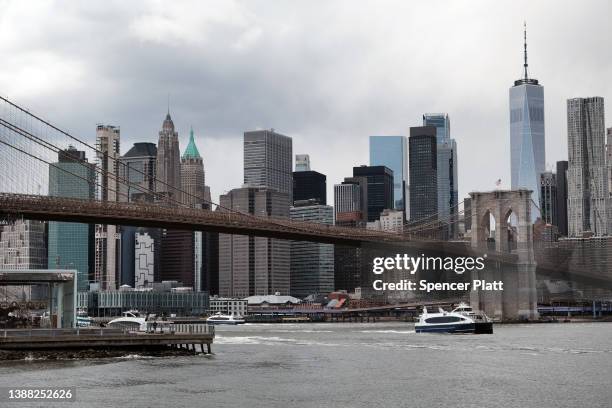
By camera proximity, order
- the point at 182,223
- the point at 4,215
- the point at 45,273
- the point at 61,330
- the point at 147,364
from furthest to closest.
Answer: the point at 182,223 → the point at 4,215 → the point at 45,273 → the point at 61,330 → the point at 147,364

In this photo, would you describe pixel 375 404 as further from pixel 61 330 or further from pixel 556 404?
pixel 61 330

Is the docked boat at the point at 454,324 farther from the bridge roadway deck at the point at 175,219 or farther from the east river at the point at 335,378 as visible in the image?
the east river at the point at 335,378

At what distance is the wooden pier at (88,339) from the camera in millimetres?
51000

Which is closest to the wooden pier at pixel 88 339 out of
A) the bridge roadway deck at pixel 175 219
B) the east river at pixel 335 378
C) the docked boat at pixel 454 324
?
the east river at pixel 335 378

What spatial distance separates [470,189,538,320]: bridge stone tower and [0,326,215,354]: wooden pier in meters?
75.5

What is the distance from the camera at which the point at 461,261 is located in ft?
425

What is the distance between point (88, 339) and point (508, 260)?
82.5m

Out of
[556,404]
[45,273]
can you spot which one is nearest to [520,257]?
[45,273]

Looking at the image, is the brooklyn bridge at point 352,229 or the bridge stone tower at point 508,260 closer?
the brooklyn bridge at point 352,229

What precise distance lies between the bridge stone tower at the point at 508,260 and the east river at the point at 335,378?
64.4 metres

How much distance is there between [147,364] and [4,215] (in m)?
23.0

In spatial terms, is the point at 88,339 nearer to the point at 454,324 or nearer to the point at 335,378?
the point at 335,378

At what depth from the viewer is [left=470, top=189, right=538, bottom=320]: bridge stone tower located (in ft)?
418

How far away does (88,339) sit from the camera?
52.2m
